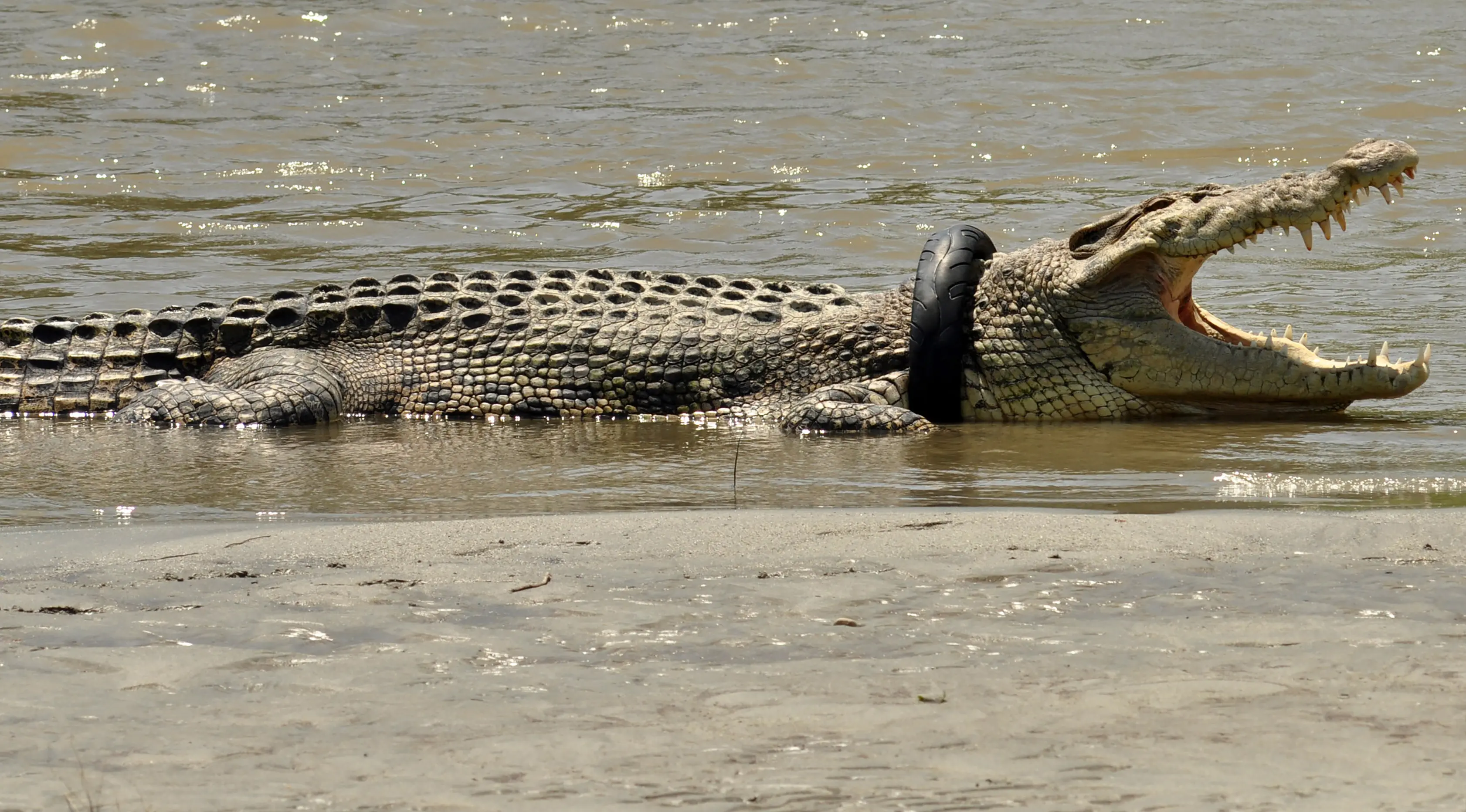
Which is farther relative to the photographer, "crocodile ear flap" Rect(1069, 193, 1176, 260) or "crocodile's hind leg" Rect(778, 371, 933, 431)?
"crocodile ear flap" Rect(1069, 193, 1176, 260)

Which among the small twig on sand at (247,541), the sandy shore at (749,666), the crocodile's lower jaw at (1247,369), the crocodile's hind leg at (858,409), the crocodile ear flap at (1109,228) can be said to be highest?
the crocodile ear flap at (1109,228)

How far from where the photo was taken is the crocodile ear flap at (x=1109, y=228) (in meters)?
6.53

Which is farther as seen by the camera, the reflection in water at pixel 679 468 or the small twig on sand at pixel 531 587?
the reflection in water at pixel 679 468

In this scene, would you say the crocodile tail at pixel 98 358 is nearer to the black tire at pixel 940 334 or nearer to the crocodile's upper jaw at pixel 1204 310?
the black tire at pixel 940 334

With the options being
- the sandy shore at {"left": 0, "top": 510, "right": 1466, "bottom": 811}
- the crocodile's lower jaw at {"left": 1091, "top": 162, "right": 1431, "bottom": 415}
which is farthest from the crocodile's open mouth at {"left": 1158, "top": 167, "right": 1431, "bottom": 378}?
the sandy shore at {"left": 0, "top": 510, "right": 1466, "bottom": 811}

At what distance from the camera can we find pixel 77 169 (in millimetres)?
13688

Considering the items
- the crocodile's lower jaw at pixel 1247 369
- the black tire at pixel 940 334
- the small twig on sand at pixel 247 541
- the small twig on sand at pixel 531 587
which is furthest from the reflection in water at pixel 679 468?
the small twig on sand at pixel 531 587

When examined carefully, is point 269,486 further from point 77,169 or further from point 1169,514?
point 77,169

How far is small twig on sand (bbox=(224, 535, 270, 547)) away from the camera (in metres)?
3.84

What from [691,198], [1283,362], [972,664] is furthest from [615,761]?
[691,198]

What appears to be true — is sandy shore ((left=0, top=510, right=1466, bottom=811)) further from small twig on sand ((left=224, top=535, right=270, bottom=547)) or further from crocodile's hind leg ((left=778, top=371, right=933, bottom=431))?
crocodile's hind leg ((left=778, top=371, right=933, bottom=431))

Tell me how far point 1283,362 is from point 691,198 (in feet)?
21.8

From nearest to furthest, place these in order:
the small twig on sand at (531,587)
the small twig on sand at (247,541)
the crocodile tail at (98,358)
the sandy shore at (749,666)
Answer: the sandy shore at (749,666), the small twig on sand at (531,587), the small twig on sand at (247,541), the crocodile tail at (98,358)

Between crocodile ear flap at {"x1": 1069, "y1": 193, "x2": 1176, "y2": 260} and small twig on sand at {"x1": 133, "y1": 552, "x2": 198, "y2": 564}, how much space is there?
160 inches
